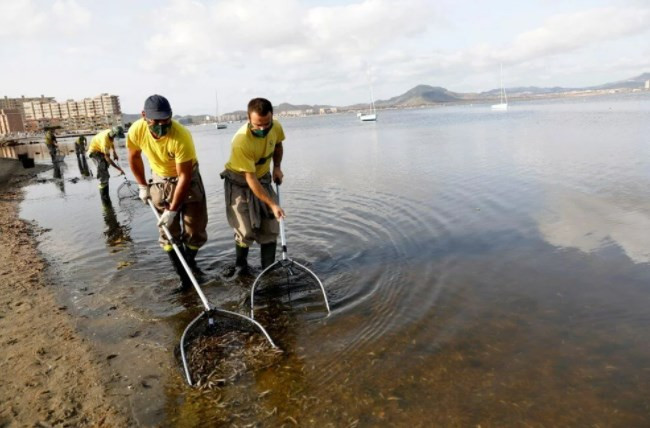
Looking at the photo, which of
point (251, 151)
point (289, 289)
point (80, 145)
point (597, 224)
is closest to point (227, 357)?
point (289, 289)

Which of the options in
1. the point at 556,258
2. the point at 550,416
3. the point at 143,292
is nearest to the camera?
the point at 550,416

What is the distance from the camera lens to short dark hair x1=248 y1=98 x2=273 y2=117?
16.8ft

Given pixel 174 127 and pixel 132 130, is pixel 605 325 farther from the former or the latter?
pixel 132 130

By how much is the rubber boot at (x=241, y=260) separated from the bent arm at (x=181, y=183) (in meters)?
1.23

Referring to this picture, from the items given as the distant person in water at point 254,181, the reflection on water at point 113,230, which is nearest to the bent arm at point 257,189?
the distant person in water at point 254,181

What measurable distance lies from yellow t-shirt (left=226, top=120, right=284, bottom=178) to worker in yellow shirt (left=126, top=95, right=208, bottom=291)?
0.59 m

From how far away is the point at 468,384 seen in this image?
12.5 feet

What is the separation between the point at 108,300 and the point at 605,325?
20.9ft

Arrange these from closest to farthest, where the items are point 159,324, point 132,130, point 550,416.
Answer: point 550,416
point 159,324
point 132,130

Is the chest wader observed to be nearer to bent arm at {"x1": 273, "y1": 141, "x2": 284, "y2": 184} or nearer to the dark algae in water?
bent arm at {"x1": 273, "y1": 141, "x2": 284, "y2": 184}

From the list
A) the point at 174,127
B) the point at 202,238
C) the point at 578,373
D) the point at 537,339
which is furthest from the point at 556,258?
the point at 174,127

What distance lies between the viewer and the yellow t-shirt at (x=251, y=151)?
17.8 feet

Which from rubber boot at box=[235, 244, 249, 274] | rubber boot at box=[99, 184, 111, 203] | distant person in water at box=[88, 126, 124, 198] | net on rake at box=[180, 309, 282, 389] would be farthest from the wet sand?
rubber boot at box=[99, 184, 111, 203]

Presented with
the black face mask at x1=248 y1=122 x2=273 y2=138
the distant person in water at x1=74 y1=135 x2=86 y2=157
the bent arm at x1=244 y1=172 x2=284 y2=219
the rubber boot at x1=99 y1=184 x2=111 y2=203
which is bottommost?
the rubber boot at x1=99 y1=184 x2=111 y2=203
